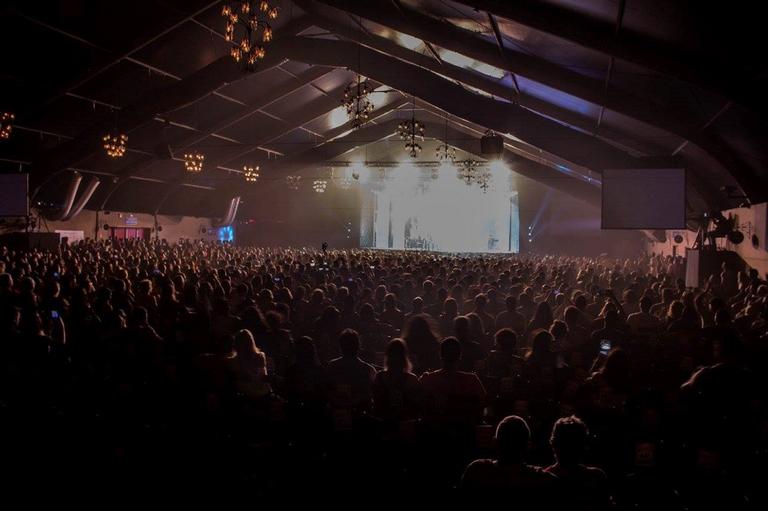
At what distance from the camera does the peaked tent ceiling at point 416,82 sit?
927 cm

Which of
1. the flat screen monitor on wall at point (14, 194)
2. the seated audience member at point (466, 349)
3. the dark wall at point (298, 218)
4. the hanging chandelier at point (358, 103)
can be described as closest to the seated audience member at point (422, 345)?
the seated audience member at point (466, 349)

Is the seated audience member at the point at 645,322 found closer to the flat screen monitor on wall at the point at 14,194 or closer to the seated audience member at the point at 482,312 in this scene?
the seated audience member at the point at 482,312

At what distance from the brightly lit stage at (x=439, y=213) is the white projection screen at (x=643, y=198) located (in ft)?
65.2

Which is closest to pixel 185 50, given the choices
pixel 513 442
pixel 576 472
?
pixel 513 442

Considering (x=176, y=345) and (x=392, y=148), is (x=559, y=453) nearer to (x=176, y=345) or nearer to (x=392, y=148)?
(x=176, y=345)

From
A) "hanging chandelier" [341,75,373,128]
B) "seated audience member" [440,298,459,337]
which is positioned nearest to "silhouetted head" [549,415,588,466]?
"seated audience member" [440,298,459,337]

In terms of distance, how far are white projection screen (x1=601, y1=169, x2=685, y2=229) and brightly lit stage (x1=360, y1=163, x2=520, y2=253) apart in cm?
1987

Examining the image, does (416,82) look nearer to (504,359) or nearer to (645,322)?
(645,322)

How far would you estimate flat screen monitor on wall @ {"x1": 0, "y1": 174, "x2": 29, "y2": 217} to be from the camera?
2033 cm

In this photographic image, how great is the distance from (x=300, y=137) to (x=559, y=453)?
30.1 m

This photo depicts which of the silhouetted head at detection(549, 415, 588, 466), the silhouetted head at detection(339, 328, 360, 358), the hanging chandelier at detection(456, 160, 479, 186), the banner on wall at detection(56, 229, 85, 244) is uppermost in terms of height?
the hanging chandelier at detection(456, 160, 479, 186)

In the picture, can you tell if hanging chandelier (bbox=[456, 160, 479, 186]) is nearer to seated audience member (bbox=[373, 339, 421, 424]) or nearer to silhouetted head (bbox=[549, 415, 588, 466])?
seated audience member (bbox=[373, 339, 421, 424])

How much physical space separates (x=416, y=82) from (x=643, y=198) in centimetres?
756

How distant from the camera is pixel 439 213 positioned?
Answer: 128ft
